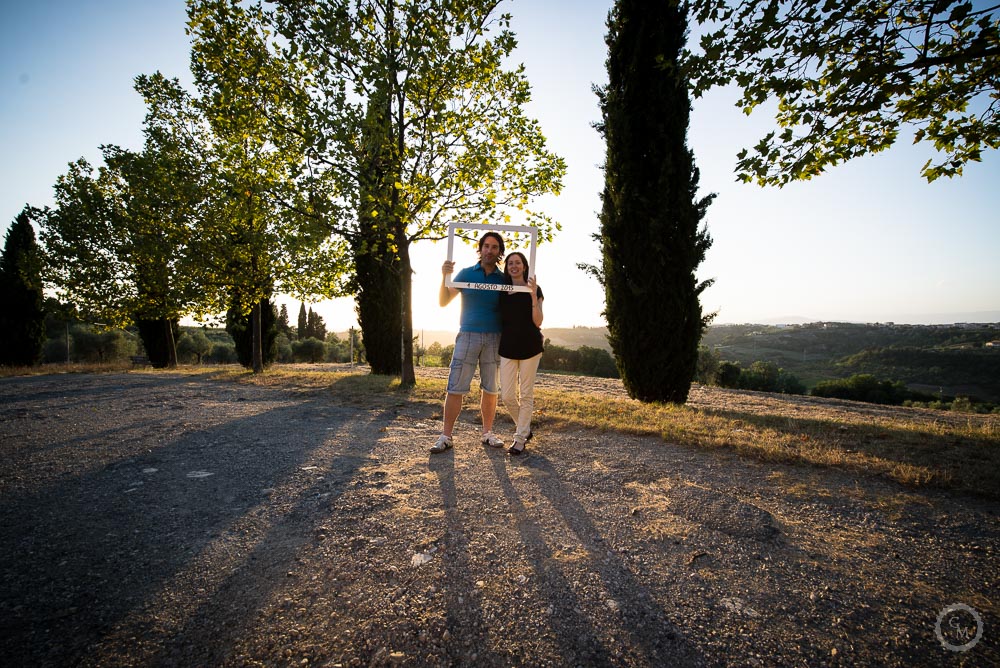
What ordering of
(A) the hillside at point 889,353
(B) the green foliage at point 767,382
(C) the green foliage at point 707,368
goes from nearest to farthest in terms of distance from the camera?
(C) the green foliage at point 707,368, (B) the green foliage at point 767,382, (A) the hillside at point 889,353

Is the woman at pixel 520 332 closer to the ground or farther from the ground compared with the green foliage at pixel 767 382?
farther from the ground

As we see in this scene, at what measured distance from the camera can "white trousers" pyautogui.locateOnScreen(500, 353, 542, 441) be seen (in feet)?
15.5

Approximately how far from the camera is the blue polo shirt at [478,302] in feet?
15.3

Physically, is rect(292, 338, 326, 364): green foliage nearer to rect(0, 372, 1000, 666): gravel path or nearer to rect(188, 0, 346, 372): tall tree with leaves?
rect(188, 0, 346, 372): tall tree with leaves

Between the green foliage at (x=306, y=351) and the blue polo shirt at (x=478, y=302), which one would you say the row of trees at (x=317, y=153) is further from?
the green foliage at (x=306, y=351)

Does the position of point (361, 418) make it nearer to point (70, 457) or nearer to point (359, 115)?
point (70, 457)

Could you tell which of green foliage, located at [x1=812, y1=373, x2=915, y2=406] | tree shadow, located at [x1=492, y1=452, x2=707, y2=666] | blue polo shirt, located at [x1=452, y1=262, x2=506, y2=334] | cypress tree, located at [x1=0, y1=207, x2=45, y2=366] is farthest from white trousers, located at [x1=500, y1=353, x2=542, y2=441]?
green foliage, located at [x1=812, y1=373, x2=915, y2=406]

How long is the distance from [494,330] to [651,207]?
7031 millimetres

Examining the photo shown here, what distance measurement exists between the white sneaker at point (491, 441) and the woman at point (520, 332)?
0.29 m

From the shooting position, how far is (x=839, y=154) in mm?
5102

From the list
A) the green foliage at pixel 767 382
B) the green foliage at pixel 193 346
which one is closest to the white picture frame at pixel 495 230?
the green foliage at pixel 767 382

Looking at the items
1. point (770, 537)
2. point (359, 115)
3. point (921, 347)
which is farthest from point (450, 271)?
point (921, 347)

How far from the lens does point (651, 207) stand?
985cm

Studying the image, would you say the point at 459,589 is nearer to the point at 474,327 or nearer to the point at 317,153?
the point at 474,327
